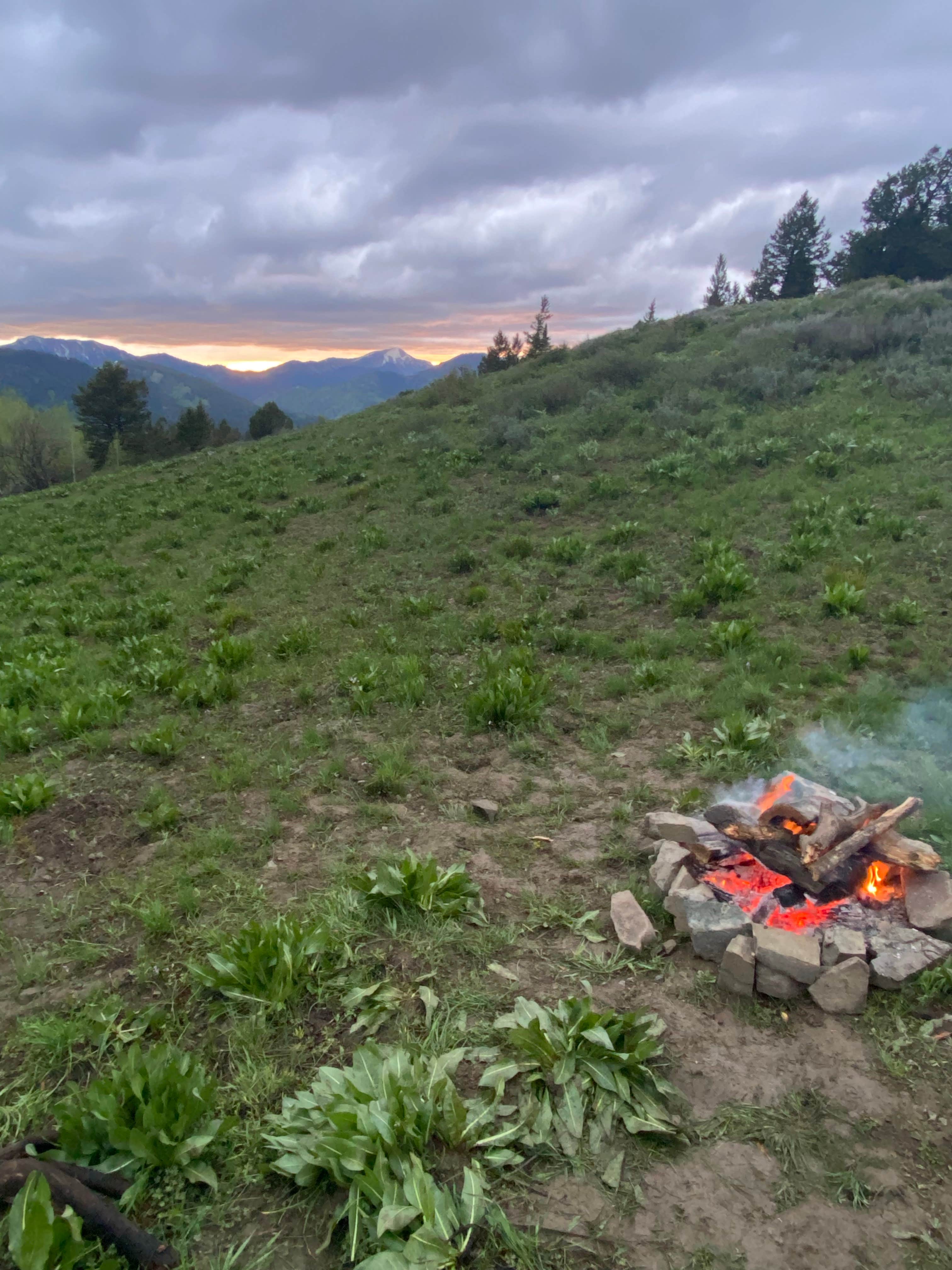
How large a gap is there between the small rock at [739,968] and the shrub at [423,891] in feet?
4.75

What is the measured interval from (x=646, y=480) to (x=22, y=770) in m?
12.2

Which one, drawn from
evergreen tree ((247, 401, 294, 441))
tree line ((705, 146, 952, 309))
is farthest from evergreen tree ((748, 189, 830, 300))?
evergreen tree ((247, 401, 294, 441))

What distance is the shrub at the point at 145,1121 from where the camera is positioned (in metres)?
2.88

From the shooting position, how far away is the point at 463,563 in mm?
11844

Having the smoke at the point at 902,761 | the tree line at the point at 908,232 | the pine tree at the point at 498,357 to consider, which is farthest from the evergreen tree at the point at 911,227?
the smoke at the point at 902,761

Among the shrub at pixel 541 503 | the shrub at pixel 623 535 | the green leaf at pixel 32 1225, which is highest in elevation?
the shrub at pixel 541 503

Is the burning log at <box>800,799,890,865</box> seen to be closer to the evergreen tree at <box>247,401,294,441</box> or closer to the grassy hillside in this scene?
the grassy hillside

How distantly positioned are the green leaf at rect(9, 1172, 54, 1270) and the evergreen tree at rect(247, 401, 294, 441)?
4602 centimetres

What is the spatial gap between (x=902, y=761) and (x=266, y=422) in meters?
46.7

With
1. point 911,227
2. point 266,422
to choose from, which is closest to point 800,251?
point 911,227

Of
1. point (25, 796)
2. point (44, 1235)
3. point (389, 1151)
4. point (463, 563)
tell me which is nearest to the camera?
point (44, 1235)

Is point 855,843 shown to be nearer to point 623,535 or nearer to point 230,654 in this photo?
point 230,654

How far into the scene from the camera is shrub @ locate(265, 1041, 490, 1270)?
2611mm

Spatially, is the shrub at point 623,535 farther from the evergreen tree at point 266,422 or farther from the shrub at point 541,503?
the evergreen tree at point 266,422
